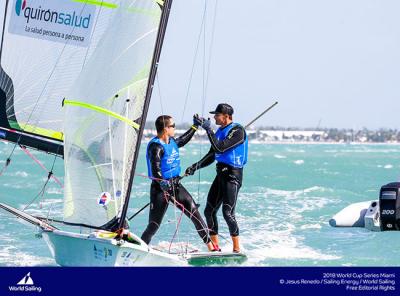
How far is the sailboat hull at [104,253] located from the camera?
28.9ft

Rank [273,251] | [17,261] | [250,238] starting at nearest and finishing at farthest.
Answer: [17,261], [273,251], [250,238]

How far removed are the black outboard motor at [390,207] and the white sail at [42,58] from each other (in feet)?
15.2

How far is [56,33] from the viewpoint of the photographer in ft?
35.7

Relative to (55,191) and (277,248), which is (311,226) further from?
(55,191)

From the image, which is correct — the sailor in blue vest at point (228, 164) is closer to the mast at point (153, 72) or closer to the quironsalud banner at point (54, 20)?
the mast at point (153, 72)

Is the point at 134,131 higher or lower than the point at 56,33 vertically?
lower

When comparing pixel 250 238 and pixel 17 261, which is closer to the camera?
pixel 17 261

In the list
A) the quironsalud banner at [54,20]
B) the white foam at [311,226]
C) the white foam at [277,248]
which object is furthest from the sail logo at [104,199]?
the white foam at [311,226]

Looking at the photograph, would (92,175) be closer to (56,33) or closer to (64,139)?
(64,139)

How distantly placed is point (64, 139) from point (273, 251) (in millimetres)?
3245
